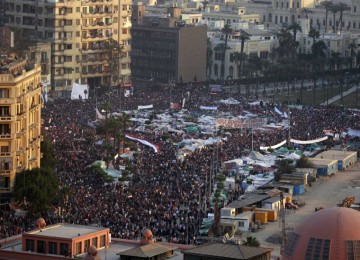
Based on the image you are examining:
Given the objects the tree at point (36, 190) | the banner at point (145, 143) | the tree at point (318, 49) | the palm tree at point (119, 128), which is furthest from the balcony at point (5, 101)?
the tree at point (318, 49)

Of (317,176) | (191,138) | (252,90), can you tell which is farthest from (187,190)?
(252,90)

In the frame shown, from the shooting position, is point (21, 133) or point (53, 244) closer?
point (53, 244)

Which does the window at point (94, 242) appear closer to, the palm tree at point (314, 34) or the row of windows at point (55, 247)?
the row of windows at point (55, 247)

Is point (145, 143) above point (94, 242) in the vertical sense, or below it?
below

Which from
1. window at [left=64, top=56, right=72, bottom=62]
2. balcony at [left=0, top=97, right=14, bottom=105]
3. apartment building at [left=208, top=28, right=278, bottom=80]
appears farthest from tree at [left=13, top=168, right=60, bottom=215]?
apartment building at [left=208, top=28, right=278, bottom=80]

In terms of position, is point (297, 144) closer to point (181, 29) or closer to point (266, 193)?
point (266, 193)

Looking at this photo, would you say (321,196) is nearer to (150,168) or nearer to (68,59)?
(150,168)

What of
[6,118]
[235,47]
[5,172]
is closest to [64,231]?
[5,172]
